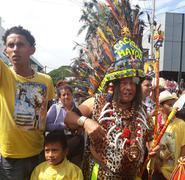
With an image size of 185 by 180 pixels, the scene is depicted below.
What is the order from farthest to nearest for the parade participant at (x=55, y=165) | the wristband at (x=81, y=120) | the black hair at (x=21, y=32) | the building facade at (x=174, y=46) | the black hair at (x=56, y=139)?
the building facade at (x=174, y=46) → the black hair at (x=56, y=139) → the parade participant at (x=55, y=165) → the black hair at (x=21, y=32) → the wristband at (x=81, y=120)

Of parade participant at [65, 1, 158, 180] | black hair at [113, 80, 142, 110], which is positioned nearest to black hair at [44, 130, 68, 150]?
parade participant at [65, 1, 158, 180]

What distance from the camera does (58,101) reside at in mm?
3943

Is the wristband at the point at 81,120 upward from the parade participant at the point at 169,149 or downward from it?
upward

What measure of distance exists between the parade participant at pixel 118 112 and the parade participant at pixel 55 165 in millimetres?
185

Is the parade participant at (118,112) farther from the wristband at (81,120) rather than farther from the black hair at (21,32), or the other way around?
the black hair at (21,32)

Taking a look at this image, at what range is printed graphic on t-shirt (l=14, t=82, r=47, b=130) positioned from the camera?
2600mm

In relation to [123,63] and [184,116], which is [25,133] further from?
[184,116]

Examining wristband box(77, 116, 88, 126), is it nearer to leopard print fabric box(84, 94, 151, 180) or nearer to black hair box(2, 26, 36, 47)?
leopard print fabric box(84, 94, 151, 180)

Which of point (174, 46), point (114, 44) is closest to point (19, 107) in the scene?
point (114, 44)

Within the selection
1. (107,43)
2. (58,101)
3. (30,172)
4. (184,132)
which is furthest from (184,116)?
(30,172)

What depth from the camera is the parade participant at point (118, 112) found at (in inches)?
97.6

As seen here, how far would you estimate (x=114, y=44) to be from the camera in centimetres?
262

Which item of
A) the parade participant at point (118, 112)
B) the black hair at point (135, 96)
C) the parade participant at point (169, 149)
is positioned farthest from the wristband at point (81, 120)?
the parade participant at point (169, 149)

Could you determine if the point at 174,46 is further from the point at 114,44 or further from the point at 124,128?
the point at 124,128
